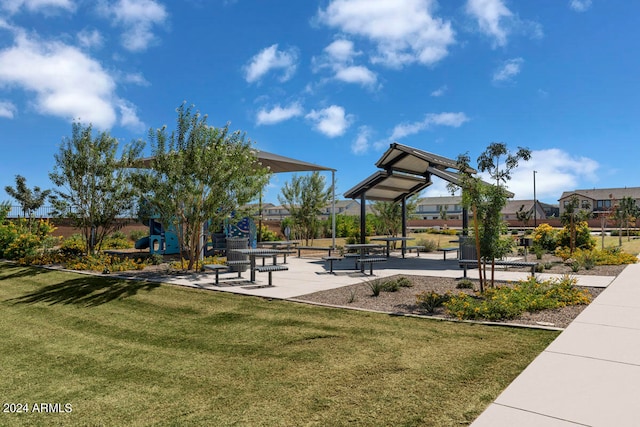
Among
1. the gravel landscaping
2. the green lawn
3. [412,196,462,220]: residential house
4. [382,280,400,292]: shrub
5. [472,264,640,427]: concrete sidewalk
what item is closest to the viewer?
[472,264,640,427]: concrete sidewalk

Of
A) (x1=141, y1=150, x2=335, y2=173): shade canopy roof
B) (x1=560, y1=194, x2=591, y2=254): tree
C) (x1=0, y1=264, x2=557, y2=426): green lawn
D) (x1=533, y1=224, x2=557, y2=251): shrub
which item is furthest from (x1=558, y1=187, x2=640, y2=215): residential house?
(x1=0, y1=264, x2=557, y2=426): green lawn

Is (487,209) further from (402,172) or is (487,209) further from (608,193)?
(608,193)

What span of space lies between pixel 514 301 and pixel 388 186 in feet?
40.9

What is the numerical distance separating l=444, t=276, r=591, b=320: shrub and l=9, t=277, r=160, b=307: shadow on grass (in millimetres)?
6762

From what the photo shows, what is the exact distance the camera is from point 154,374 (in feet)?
15.0

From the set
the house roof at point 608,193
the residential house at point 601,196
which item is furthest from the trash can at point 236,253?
the house roof at point 608,193

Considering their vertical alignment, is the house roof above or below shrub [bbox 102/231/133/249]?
above

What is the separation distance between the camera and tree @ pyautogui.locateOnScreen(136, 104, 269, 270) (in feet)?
36.4

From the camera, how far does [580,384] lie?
148 inches

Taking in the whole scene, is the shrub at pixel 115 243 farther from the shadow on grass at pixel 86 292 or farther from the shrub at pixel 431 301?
the shrub at pixel 431 301

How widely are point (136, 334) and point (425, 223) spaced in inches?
2631

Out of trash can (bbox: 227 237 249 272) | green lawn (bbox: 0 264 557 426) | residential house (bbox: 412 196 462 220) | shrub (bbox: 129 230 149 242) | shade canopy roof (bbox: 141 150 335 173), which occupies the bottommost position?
green lawn (bbox: 0 264 557 426)

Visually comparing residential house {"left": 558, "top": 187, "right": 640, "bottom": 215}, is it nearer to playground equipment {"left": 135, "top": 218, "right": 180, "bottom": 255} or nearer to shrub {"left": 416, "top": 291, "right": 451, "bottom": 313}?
playground equipment {"left": 135, "top": 218, "right": 180, "bottom": 255}

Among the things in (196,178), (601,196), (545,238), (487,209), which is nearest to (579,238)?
(545,238)
